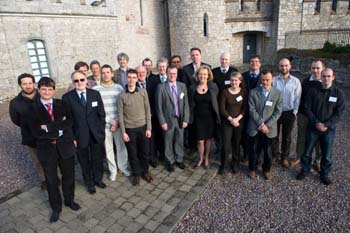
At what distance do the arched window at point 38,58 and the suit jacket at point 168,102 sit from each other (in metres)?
10.8

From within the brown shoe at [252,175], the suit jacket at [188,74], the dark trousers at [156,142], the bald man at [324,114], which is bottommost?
the brown shoe at [252,175]

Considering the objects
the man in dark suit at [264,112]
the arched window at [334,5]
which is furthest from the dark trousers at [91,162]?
the arched window at [334,5]

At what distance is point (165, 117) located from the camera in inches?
166

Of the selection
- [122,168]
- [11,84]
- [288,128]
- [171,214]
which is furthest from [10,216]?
[11,84]

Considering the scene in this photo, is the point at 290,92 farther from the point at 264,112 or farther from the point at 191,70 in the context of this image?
the point at 191,70

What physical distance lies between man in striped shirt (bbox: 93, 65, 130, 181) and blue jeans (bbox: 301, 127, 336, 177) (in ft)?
10.1

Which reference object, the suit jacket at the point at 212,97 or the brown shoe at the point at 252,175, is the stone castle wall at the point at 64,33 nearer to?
the suit jacket at the point at 212,97

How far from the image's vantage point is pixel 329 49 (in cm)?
1145

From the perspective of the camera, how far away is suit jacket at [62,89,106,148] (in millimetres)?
3434

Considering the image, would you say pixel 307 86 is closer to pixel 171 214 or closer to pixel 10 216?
pixel 171 214

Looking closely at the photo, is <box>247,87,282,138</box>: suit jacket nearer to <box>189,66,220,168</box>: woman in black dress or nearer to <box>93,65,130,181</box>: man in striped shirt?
<box>189,66,220,168</box>: woman in black dress

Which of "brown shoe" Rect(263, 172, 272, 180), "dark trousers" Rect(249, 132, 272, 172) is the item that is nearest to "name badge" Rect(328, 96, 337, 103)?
"dark trousers" Rect(249, 132, 272, 172)

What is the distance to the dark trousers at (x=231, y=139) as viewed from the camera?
4.04 m

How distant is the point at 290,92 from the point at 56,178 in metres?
3.81
